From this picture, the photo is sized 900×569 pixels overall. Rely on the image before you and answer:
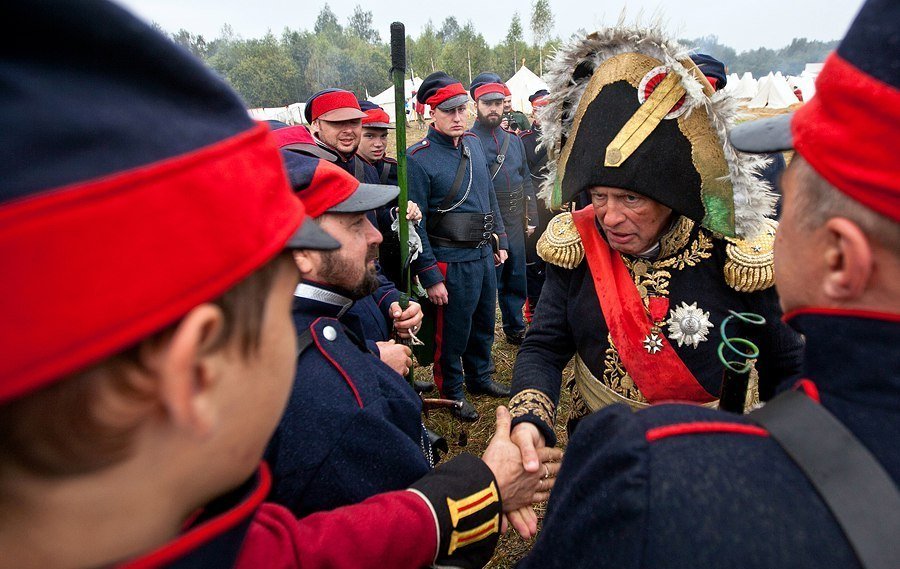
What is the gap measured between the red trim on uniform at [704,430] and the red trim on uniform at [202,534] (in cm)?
69

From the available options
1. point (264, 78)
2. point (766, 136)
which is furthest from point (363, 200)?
point (264, 78)

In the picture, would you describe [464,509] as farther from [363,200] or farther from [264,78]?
[264,78]

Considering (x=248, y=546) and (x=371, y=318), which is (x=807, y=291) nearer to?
(x=248, y=546)

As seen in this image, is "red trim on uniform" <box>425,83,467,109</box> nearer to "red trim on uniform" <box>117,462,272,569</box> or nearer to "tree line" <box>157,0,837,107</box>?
"red trim on uniform" <box>117,462,272,569</box>

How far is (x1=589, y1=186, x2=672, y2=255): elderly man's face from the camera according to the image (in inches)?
75.9

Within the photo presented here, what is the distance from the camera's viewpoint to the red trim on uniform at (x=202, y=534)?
2.40 ft

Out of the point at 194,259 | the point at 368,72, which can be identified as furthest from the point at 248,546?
the point at 368,72

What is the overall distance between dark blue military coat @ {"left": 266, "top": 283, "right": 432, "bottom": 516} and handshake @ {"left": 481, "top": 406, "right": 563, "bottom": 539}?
27cm

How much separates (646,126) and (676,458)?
137 cm

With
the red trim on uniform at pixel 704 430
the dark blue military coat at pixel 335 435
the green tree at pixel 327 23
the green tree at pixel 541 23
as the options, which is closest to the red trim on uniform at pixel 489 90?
the dark blue military coat at pixel 335 435

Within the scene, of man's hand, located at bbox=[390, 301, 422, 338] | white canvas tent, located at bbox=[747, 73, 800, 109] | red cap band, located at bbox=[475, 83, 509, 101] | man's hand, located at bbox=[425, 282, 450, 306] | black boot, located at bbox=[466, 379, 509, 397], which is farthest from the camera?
white canvas tent, located at bbox=[747, 73, 800, 109]

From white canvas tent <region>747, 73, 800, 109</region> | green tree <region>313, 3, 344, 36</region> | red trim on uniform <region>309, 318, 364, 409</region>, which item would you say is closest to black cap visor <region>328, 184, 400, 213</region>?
red trim on uniform <region>309, 318, 364, 409</region>

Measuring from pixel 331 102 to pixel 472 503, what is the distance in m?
4.59

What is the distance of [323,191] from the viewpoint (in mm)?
2066
